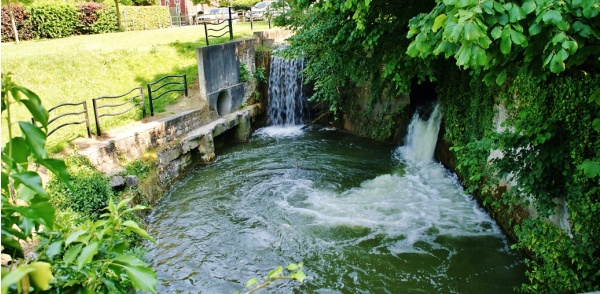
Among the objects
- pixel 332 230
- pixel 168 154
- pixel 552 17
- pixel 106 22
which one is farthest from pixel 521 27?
pixel 106 22

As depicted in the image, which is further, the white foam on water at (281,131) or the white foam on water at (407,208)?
the white foam on water at (281,131)

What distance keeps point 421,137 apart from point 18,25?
19426 millimetres

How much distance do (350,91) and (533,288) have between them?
962 cm

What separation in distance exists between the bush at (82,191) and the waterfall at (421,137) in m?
7.60

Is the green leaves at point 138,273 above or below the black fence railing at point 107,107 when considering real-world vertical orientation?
above

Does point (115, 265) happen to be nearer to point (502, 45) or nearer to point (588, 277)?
point (502, 45)

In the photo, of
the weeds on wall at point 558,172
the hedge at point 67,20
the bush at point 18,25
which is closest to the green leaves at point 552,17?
the weeds on wall at point 558,172

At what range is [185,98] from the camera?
13859 millimetres

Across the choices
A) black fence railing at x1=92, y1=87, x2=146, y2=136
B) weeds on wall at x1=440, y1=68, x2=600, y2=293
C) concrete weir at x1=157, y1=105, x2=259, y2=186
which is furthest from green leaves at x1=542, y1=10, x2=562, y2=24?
concrete weir at x1=157, y1=105, x2=259, y2=186

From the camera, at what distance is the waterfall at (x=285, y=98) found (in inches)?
638

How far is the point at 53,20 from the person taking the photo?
22.0 m

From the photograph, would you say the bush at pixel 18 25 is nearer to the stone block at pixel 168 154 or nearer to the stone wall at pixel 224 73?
the stone wall at pixel 224 73

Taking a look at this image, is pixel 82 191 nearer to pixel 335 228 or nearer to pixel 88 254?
pixel 335 228

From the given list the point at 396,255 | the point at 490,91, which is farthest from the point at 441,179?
the point at 396,255
